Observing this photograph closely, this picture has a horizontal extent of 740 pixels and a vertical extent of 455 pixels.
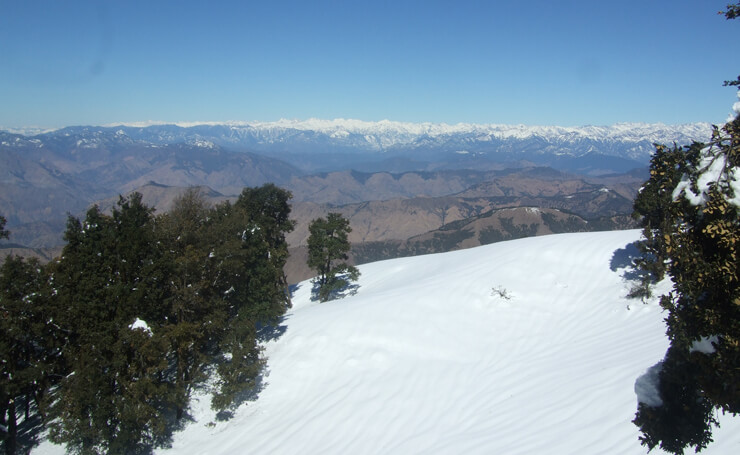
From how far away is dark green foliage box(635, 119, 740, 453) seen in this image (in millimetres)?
5430

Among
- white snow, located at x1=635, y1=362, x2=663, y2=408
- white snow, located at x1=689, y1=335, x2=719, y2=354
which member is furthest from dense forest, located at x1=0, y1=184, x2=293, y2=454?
white snow, located at x1=689, y1=335, x2=719, y2=354

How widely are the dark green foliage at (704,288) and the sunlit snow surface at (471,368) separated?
167 inches

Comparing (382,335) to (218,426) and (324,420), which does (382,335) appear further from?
(218,426)

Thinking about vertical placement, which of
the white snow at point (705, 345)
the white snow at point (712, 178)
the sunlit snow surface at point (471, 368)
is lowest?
the sunlit snow surface at point (471, 368)

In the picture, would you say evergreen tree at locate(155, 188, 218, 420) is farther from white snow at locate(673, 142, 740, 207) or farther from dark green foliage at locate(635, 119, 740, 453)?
white snow at locate(673, 142, 740, 207)

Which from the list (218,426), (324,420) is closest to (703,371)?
(324,420)

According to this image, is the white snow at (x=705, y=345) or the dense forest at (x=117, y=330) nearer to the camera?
the white snow at (x=705, y=345)

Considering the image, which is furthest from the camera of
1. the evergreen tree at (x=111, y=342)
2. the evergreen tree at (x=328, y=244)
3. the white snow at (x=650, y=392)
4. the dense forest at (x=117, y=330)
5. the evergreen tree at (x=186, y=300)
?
the evergreen tree at (x=328, y=244)

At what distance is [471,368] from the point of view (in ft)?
61.6

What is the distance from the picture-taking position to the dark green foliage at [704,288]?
5.43 m

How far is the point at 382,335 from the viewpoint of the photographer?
22.3 meters

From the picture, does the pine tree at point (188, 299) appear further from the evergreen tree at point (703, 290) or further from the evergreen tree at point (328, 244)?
the evergreen tree at point (703, 290)

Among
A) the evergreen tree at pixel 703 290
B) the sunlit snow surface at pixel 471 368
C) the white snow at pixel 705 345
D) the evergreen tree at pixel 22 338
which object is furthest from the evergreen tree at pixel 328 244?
the white snow at pixel 705 345

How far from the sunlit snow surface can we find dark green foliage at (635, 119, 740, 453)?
13.9 feet
